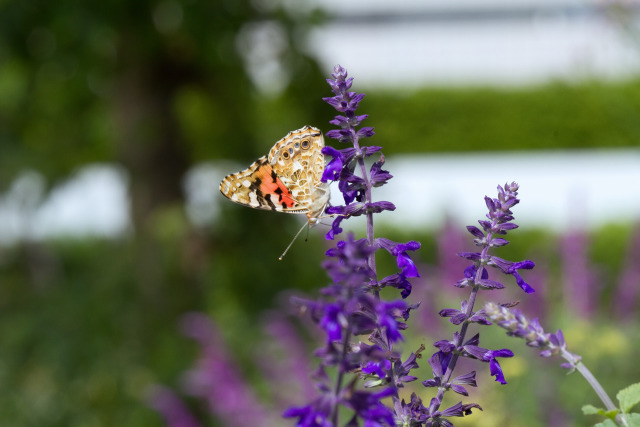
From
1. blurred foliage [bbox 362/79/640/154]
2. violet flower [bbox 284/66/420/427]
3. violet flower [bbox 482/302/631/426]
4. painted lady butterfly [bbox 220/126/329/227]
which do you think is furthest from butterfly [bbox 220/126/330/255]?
blurred foliage [bbox 362/79/640/154]

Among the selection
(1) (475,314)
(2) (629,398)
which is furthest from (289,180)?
A: (2) (629,398)

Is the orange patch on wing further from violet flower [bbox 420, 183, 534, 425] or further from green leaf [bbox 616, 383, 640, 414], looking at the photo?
green leaf [bbox 616, 383, 640, 414]

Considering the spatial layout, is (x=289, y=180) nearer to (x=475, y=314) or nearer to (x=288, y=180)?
(x=288, y=180)

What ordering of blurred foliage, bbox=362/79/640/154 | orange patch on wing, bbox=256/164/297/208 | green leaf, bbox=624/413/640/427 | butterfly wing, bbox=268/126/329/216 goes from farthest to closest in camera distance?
blurred foliage, bbox=362/79/640/154 < orange patch on wing, bbox=256/164/297/208 < butterfly wing, bbox=268/126/329/216 < green leaf, bbox=624/413/640/427

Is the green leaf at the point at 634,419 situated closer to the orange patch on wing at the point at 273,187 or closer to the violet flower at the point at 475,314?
the violet flower at the point at 475,314

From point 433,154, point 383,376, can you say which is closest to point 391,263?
point 383,376

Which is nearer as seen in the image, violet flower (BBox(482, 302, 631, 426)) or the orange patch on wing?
violet flower (BBox(482, 302, 631, 426))
